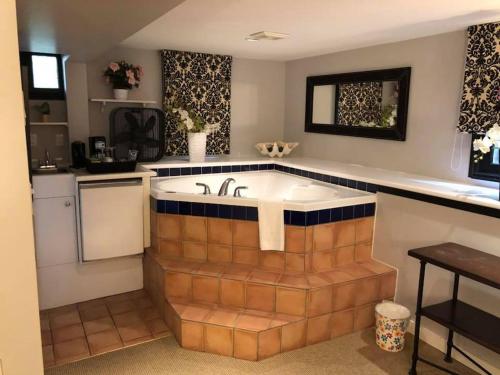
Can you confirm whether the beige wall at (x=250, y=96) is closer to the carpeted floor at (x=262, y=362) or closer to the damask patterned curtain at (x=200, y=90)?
the damask patterned curtain at (x=200, y=90)

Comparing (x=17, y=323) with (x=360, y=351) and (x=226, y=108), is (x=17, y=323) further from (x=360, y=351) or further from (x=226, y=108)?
(x=226, y=108)

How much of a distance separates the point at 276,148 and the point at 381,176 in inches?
54.6

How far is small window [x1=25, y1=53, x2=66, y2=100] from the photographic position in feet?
10.3

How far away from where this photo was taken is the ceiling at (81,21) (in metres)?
1.71

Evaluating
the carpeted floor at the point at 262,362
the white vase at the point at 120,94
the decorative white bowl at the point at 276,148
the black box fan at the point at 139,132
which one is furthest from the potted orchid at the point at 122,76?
the carpeted floor at the point at 262,362

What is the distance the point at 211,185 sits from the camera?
386 cm

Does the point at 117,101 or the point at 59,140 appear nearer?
the point at 59,140

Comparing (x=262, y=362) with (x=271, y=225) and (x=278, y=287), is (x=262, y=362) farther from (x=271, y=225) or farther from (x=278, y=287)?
(x=271, y=225)

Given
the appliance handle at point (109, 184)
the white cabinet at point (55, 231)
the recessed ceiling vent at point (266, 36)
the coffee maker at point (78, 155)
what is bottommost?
the white cabinet at point (55, 231)

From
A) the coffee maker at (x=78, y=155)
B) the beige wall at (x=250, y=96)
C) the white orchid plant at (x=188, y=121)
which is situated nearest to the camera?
the coffee maker at (x=78, y=155)

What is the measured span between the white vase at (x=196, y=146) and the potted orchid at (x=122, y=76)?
69 cm

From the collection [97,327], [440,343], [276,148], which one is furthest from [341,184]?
[97,327]

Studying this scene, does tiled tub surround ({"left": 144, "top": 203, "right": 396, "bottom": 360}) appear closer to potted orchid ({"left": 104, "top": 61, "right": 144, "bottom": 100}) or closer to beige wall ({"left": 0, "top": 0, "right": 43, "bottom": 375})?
potted orchid ({"left": 104, "top": 61, "right": 144, "bottom": 100})

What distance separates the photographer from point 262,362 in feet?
7.97
